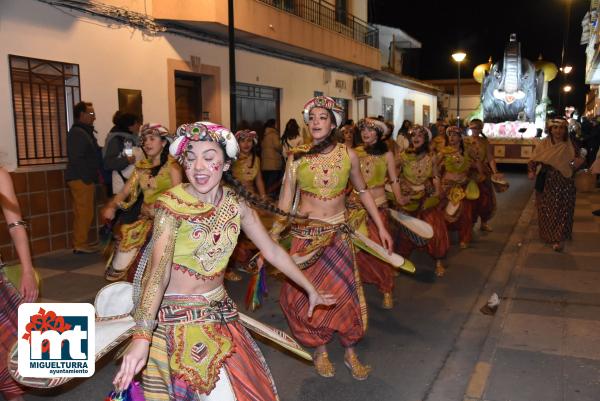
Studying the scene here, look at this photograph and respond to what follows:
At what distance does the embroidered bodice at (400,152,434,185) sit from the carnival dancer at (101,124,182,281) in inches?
130

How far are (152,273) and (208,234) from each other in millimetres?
326

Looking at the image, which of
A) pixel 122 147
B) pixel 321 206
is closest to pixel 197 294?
pixel 321 206

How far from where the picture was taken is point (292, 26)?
14.6 metres

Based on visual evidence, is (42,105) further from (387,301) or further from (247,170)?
(387,301)

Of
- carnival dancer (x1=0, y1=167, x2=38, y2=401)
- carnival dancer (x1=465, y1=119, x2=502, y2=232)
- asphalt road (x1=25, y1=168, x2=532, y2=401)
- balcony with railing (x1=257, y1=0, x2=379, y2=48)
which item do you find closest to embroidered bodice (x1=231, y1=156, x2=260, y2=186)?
asphalt road (x1=25, y1=168, x2=532, y2=401)

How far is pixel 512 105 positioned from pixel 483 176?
47.0 ft

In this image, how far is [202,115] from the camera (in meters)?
12.6

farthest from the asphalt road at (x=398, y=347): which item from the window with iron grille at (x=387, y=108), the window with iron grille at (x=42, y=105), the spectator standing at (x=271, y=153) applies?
the window with iron grille at (x=387, y=108)

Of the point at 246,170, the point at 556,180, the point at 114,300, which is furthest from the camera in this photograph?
the point at 556,180

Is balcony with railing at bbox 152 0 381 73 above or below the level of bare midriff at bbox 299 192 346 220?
above

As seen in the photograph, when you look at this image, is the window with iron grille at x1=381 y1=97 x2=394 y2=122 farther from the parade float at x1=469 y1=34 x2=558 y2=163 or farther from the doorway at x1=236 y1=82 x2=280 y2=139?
the doorway at x1=236 y1=82 x2=280 y2=139

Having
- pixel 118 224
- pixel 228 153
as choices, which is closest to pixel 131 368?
pixel 228 153

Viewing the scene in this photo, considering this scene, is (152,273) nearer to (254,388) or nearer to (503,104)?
(254,388)

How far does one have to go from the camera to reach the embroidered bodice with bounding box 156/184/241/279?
2.63 m
